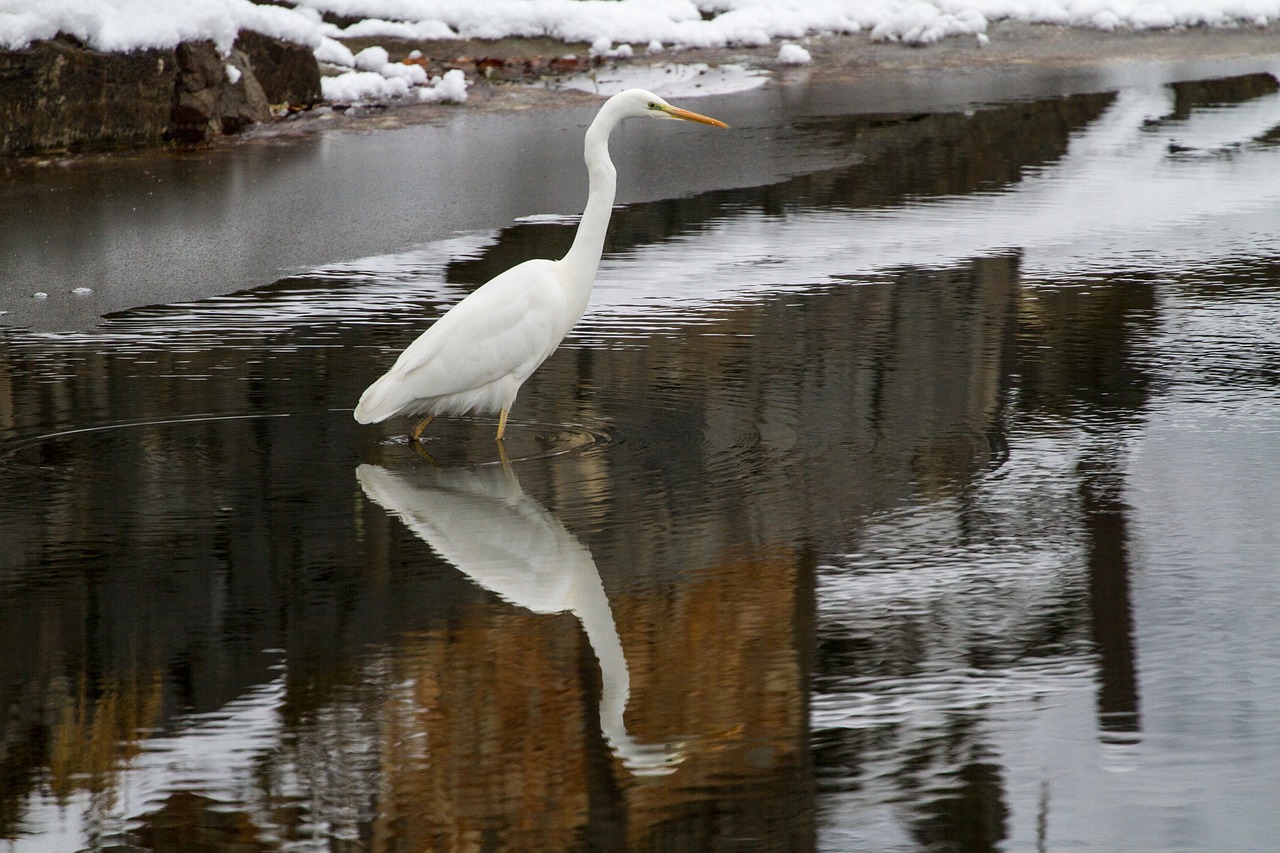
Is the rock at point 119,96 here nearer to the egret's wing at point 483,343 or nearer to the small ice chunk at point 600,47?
A: the small ice chunk at point 600,47

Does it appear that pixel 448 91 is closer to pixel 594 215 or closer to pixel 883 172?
pixel 883 172

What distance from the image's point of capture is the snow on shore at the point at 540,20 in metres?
14.0

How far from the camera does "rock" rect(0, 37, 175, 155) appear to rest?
13391mm

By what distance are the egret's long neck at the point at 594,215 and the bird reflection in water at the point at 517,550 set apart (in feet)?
3.64

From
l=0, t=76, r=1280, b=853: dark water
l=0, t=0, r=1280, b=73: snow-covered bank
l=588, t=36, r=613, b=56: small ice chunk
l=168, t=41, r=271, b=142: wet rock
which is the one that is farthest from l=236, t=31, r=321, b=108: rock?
l=0, t=76, r=1280, b=853: dark water

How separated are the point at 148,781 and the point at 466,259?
257 inches

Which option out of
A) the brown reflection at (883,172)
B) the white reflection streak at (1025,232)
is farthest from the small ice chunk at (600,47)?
the white reflection streak at (1025,232)

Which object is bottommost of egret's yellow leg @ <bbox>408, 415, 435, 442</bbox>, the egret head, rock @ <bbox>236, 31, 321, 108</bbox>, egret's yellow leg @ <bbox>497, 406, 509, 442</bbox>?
egret's yellow leg @ <bbox>408, 415, 435, 442</bbox>

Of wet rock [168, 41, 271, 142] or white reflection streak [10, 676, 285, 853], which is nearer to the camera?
white reflection streak [10, 676, 285, 853]

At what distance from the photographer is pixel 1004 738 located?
3613 mm

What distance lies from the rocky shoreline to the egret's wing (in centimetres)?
839

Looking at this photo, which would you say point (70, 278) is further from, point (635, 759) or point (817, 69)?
point (817, 69)

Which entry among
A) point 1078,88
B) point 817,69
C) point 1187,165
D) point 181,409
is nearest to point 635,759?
point 181,409

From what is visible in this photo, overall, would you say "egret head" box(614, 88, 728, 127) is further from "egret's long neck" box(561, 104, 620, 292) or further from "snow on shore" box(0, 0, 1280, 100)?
"snow on shore" box(0, 0, 1280, 100)
